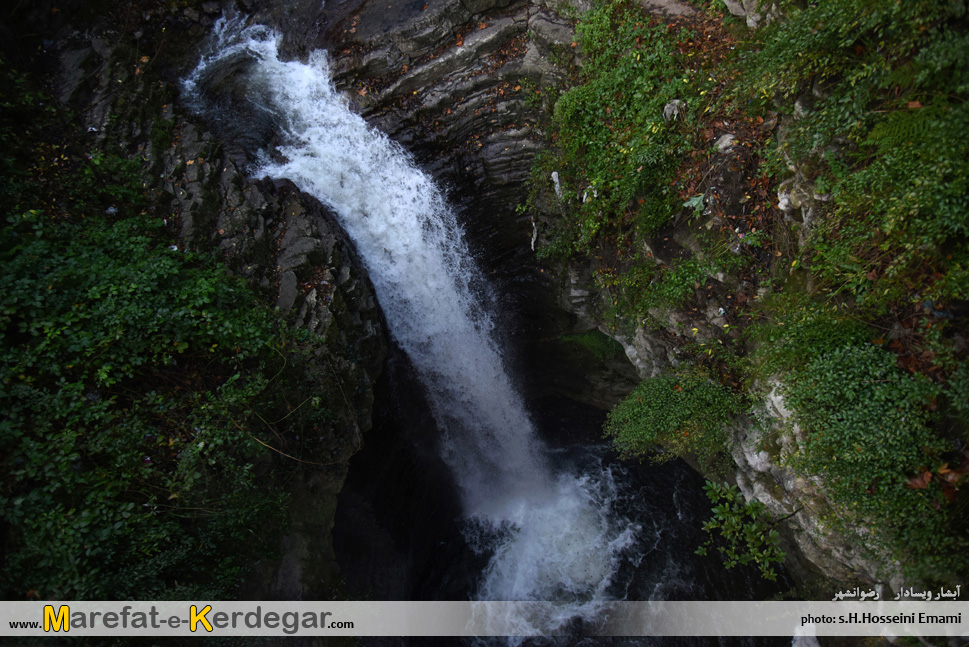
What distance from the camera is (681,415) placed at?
23.9ft

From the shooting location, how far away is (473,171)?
964 cm

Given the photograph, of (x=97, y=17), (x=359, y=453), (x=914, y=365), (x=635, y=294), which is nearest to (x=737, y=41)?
(x=635, y=294)

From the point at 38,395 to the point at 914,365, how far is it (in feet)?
30.9

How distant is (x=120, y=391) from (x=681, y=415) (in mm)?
7934

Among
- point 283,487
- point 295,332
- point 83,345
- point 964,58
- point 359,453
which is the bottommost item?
point 283,487

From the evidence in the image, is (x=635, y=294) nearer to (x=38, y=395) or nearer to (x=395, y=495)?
(x=395, y=495)

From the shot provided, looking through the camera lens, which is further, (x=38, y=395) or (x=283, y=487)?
(x=283, y=487)

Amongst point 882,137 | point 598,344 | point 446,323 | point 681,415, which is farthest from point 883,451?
point 446,323

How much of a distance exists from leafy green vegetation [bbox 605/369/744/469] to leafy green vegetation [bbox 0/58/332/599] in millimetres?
5260

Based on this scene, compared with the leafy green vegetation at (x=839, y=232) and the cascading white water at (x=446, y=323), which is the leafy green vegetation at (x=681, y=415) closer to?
the leafy green vegetation at (x=839, y=232)

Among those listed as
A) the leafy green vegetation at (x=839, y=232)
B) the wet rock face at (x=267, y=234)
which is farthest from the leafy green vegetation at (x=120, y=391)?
the leafy green vegetation at (x=839, y=232)

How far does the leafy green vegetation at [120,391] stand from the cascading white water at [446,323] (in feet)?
8.96

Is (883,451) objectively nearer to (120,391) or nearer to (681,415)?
(681,415)

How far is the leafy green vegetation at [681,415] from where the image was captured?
7016 millimetres
